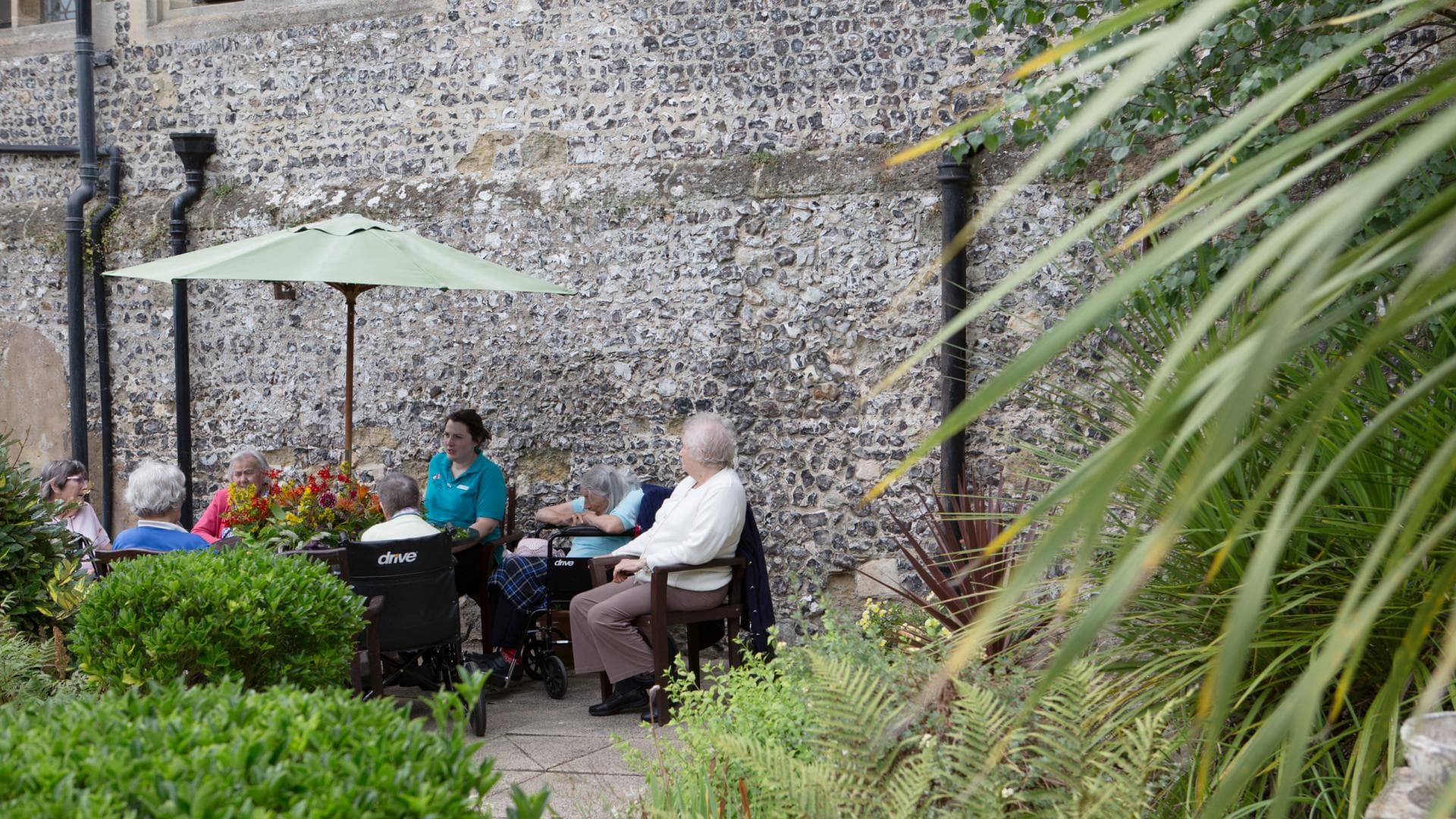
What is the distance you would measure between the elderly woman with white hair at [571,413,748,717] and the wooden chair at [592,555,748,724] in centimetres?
3

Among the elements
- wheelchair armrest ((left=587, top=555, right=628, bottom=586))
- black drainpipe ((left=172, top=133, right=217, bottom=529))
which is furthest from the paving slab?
black drainpipe ((left=172, top=133, right=217, bottom=529))

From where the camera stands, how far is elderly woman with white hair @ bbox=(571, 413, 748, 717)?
515 cm

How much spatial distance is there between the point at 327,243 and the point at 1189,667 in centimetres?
401

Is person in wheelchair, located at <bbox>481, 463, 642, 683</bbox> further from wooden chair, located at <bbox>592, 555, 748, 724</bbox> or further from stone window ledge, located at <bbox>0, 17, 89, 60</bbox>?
stone window ledge, located at <bbox>0, 17, 89, 60</bbox>

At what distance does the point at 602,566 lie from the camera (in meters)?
5.58

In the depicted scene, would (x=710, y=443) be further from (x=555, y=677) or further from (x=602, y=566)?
(x=555, y=677)

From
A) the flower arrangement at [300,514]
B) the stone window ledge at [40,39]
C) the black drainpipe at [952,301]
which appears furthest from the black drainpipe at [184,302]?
the black drainpipe at [952,301]

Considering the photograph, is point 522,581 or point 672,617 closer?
point 672,617

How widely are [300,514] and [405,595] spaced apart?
718 millimetres

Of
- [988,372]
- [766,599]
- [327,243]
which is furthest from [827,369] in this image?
[327,243]

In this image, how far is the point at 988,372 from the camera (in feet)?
18.9

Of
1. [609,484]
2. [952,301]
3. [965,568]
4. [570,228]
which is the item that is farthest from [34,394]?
[965,568]

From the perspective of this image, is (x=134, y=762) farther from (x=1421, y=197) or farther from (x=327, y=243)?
(x=327, y=243)

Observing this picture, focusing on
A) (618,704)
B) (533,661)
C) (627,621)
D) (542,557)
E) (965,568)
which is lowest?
(533,661)
